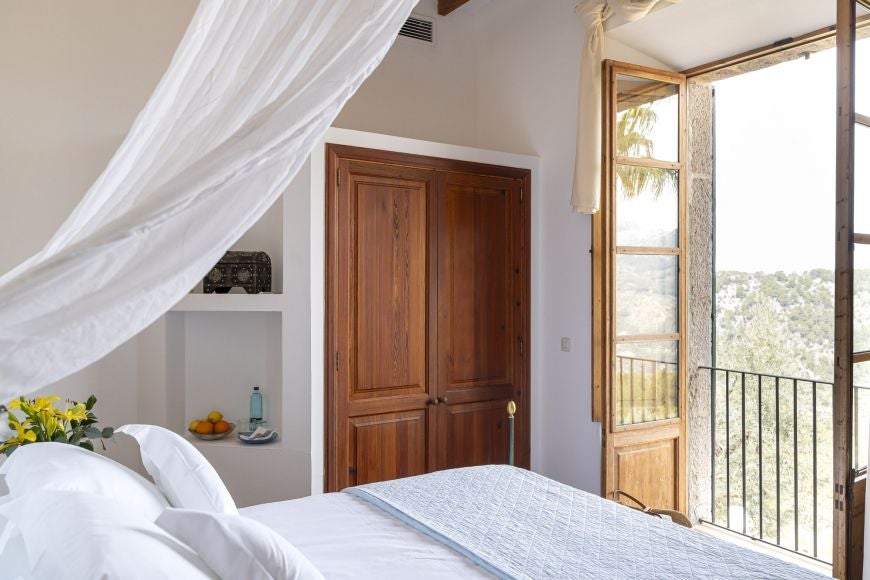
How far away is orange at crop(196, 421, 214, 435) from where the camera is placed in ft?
11.2

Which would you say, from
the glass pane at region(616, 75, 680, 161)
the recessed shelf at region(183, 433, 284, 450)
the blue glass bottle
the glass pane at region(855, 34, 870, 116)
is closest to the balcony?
the glass pane at region(616, 75, 680, 161)

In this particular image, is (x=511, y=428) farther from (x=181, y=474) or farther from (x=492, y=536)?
(x=181, y=474)

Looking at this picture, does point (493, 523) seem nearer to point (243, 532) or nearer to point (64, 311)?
point (243, 532)

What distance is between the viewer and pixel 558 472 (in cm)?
374

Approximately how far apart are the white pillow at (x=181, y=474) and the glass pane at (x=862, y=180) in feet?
7.62

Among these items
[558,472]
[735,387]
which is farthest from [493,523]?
[735,387]

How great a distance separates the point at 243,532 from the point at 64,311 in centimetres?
54

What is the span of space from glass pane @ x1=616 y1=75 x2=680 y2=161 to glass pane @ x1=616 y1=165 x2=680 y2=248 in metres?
0.09

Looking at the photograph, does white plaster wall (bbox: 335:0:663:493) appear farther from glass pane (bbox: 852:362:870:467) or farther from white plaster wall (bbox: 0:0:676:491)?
glass pane (bbox: 852:362:870:467)

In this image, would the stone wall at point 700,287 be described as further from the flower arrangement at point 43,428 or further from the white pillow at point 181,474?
the flower arrangement at point 43,428

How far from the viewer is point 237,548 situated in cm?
119

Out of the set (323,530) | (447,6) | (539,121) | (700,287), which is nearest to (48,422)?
(323,530)

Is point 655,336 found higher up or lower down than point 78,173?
lower down

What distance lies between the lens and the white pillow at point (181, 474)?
163 cm
